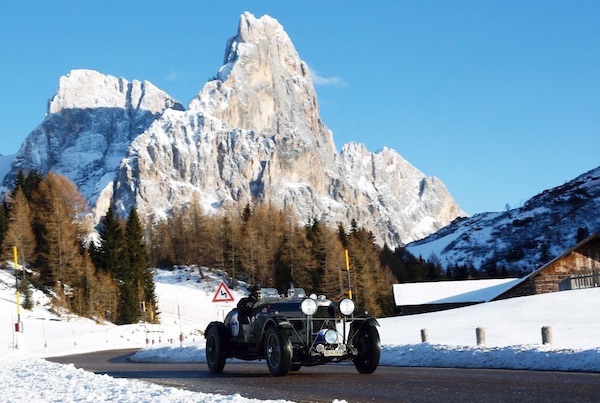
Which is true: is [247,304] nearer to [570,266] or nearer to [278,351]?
[278,351]

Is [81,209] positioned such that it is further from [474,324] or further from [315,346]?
[315,346]

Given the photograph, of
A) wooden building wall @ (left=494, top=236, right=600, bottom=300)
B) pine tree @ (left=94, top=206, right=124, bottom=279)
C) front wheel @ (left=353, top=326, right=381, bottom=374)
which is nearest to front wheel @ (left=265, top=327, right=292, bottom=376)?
front wheel @ (left=353, top=326, right=381, bottom=374)

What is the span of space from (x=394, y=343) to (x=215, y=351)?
10507 millimetres

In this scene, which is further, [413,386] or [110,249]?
[110,249]

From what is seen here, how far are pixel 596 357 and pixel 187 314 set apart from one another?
77587 millimetres

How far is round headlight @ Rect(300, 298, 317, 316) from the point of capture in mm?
15188

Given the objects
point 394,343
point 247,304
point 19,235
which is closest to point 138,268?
point 19,235

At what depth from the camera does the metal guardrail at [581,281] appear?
48781 mm

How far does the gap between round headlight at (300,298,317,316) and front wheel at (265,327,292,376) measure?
0.66 meters

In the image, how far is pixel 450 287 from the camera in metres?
64.8

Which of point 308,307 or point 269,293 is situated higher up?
point 269,293

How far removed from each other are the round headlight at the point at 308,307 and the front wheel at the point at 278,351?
658 millimetres

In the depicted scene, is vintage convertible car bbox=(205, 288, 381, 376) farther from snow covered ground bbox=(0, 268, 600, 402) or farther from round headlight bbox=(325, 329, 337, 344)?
snow covered ground bbox=(0, 268, 600, 402)

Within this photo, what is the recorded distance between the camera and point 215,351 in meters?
18.4
